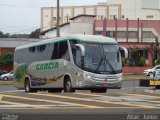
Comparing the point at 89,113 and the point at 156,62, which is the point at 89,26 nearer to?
the point at 156,62

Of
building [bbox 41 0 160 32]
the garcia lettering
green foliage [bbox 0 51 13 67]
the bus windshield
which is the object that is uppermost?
building [bbox 41 0 160 32]

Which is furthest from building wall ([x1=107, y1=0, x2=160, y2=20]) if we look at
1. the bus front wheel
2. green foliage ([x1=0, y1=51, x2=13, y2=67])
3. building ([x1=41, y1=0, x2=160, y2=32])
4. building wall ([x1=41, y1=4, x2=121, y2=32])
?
the bus front wheel

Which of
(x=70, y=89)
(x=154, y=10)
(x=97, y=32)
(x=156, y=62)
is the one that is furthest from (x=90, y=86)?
(x=154, y=10)

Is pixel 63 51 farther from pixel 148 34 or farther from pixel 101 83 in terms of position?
pixel 148 34

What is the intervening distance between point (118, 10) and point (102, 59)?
348 feet

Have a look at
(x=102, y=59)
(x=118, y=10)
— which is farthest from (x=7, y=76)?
(x=118, y=10)

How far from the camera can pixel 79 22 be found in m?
95.1

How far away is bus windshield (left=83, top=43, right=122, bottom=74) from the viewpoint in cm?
2480

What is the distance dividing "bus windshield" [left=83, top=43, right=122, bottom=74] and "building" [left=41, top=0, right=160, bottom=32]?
9570 cm

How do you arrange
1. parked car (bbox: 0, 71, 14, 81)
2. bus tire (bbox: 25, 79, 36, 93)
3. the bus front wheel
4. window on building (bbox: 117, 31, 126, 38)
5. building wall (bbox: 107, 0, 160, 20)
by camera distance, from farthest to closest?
building wall (bbox: 107, 0, 160, 20), window on building (bbox: 117, 31, 126, 38), parked car (bbox: 0, 71, 14, 81), the bus front wheel, bus tire (bbox: 25, 79, 36, 93)

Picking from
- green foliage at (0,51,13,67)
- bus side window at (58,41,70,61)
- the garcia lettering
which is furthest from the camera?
green foliage at (0,51,13,67)

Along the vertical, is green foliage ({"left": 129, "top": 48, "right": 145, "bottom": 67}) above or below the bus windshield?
below

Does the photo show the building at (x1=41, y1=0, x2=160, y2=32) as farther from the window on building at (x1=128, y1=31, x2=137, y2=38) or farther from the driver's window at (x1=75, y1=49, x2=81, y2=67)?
the driver's window at (x1=75, y1=49, x2=81, y2=67)

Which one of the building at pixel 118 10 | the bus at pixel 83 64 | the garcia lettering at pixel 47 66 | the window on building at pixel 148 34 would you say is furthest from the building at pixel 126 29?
the bus at pixel 83 64
